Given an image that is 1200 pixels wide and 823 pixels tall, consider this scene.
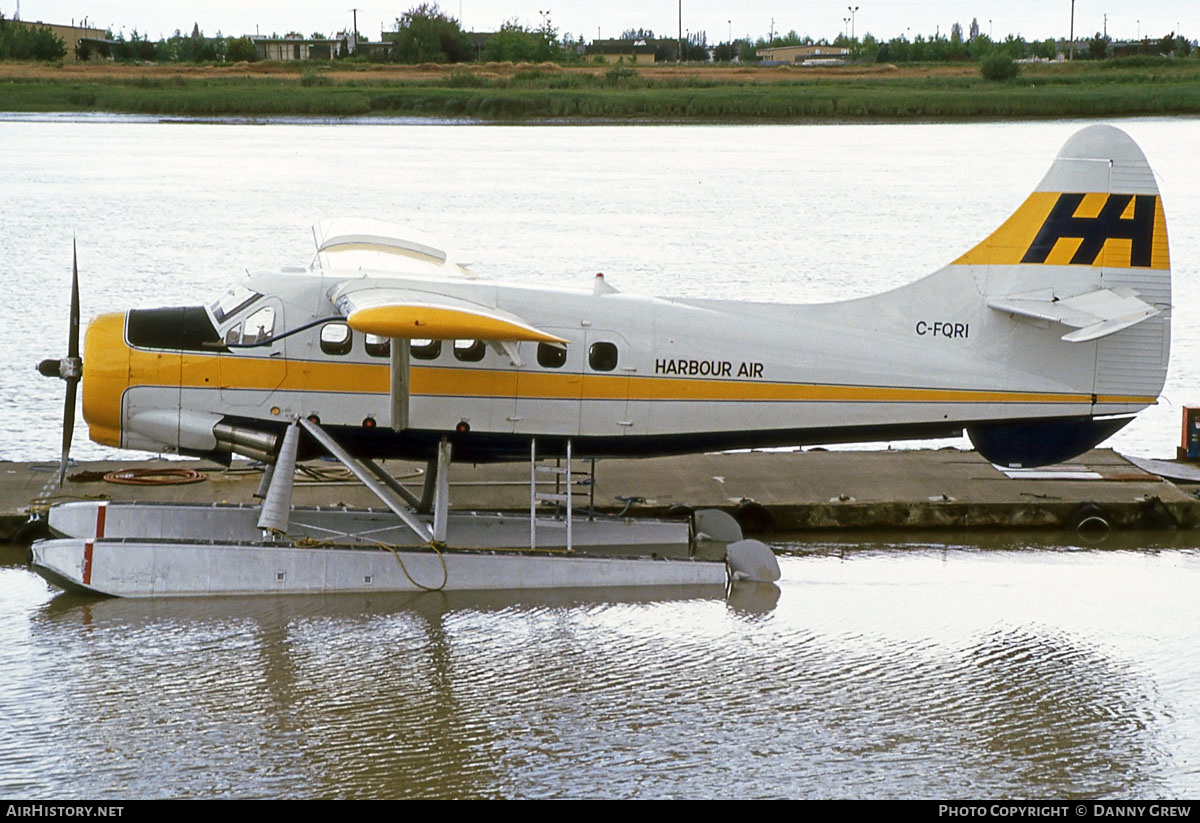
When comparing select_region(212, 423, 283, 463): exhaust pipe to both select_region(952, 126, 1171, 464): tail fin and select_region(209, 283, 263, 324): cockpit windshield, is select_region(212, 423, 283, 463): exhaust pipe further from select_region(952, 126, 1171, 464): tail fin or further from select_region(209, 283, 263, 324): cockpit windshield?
select_region(952, 126, 1171, 464): tail fin

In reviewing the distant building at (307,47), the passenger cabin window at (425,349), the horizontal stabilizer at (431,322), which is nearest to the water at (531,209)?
the passenger cabin window at (425,349)

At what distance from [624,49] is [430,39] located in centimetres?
4208

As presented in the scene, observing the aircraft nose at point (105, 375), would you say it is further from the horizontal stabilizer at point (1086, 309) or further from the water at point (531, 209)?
the horizontal stabilizer at point (1086, 309)

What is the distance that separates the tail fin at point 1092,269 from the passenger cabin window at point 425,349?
4.40 metres

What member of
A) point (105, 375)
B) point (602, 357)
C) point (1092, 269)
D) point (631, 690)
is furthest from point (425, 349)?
point (1092, 269)

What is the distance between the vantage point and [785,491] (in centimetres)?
1373

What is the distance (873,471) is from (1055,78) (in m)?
89.7

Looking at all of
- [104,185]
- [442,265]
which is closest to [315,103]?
[104,185]

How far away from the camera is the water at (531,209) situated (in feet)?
102

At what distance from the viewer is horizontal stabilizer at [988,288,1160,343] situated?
1149 cm

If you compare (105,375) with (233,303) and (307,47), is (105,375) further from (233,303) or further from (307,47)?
(307,47)

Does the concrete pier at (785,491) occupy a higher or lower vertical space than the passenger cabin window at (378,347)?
lower

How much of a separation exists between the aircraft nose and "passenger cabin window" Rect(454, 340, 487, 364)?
249 centimetres

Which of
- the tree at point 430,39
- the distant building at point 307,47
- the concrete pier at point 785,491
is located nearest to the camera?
the concrete pier at point 785,491
